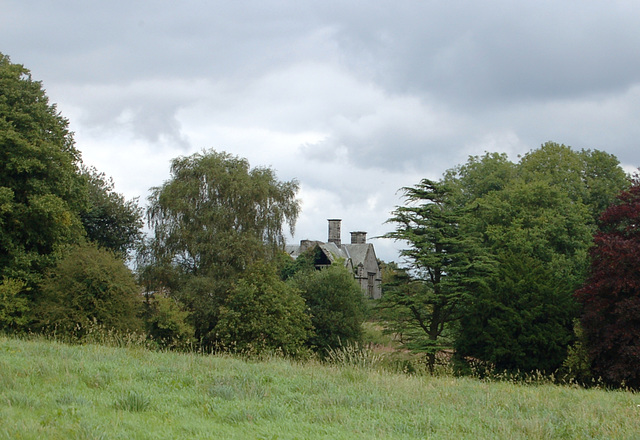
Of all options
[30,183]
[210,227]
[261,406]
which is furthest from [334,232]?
[261,406]

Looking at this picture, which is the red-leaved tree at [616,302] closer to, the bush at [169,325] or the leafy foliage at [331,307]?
the leafy foliage at [331,307]

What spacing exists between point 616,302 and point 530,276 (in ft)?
18.5

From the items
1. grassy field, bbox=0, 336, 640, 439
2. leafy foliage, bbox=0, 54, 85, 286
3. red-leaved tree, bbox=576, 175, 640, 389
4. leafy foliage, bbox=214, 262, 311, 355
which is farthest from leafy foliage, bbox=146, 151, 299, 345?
grassy field, bbox=0, 336, 640, 439

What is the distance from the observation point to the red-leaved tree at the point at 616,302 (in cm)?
2300

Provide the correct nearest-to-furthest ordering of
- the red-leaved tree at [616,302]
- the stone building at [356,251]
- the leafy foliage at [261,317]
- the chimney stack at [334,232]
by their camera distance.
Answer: the red-leaved tree at [616,302] < the leafy foliage at [261,317] < the stone building at [356,251] < the chimney stack at [334,232]

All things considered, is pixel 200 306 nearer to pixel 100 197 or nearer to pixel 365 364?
pixel 100 197

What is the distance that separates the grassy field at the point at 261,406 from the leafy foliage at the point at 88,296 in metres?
12.6

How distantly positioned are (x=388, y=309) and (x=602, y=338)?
1268cm

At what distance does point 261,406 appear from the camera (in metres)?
8.71

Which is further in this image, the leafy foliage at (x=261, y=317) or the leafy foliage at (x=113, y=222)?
the leafy foliage at (x=113, y=222)

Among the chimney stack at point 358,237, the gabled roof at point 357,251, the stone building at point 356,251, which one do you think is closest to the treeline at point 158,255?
the stone building at point 356,251

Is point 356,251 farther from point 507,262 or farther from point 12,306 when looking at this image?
point 12,306

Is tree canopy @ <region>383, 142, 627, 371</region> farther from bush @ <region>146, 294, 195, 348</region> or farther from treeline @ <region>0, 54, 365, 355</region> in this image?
bush @ <region>146, 294, 195, 348</region>

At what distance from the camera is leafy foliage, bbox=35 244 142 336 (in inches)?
974
